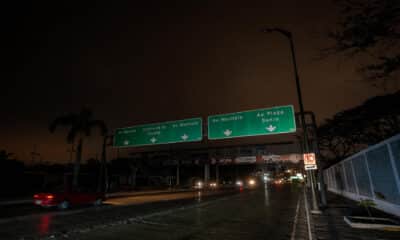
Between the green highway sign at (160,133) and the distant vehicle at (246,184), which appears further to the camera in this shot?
the distant vehicle at (246,184)

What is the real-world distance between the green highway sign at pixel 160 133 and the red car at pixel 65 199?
6354 mm

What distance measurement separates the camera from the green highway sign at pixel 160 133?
63.1ft

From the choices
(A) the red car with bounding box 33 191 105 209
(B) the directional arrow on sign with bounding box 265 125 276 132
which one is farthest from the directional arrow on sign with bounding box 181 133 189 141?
(A) the red car with bounding box 33 191 105 209

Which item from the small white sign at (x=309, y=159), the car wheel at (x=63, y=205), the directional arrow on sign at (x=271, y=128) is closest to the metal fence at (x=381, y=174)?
the small white sign at (x=309, y=159)

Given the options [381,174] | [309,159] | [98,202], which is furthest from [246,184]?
[381,174]

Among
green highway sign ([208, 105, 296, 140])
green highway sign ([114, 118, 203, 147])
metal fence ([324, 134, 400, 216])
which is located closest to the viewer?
metal fence ([324, 134, 400, 216])

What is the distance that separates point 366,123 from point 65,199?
3151 cm

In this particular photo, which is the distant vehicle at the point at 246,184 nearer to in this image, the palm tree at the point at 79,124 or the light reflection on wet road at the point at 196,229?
the palm tree at the point at 79,124

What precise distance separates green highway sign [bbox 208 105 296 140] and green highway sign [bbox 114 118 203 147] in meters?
1.41

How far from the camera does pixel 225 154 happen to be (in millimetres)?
56812

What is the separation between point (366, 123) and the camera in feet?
90.0

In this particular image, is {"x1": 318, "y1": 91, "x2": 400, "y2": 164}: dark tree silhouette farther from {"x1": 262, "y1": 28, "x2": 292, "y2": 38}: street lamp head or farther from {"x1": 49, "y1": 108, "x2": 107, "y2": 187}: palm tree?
{"x1": 49, "y1": 108, "x2": 107, "y2": 187}: palm tree

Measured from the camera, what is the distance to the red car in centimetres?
1406

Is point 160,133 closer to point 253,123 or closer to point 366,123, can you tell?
point 253,123
